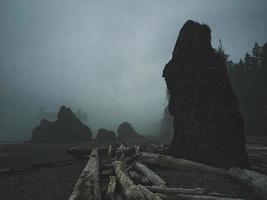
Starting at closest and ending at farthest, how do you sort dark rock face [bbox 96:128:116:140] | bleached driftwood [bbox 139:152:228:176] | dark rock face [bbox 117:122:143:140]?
bleached driftwood [bbox 139:152:228:176], dark rock face [bbox 96:128:116:140], dark rock face [bbox 117:122:143:140]

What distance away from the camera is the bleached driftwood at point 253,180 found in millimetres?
7420

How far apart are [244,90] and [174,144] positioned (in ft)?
181

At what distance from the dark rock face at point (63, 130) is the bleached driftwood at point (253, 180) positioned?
426 ft

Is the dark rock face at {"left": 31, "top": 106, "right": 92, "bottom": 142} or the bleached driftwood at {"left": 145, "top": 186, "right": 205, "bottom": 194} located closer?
the bleached driftwood at {"left": 145, "top": 186, "right": 205, "bottom": 194}

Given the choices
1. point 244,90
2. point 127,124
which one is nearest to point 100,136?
point 127,124

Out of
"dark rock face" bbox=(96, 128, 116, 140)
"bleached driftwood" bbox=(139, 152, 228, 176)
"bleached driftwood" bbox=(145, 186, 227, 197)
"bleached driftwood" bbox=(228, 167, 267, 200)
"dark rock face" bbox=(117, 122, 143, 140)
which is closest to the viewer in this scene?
"bleached driftwood" bbox=(145, 186, 227, 197)

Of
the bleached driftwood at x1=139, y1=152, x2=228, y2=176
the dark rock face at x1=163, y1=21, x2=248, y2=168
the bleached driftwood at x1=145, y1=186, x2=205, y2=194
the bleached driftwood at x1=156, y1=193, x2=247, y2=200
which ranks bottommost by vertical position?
the bleached driftwood at x1=156, y1=193, x2=247, y2=200

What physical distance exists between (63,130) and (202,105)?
13154 centimetres

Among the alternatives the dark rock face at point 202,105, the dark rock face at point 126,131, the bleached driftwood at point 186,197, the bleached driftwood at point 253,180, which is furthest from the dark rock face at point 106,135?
the bleached driftwood at point 186,197

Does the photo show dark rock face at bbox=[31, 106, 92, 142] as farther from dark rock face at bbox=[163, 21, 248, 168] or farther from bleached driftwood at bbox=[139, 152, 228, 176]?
bleached driftwood at bbox=[139, 152, 228, 176]

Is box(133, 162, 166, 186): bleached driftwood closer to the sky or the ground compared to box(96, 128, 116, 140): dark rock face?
closer to the ground

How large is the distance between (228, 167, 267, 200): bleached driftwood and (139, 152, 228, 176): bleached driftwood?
0.96 metres

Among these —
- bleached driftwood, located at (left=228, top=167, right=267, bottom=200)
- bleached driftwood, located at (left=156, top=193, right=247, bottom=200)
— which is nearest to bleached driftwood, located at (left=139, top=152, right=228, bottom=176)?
bleached driftwood, located at (left=228, top=167, right=267, bottom=200)

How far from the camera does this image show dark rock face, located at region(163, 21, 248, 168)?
12250 millimetres
